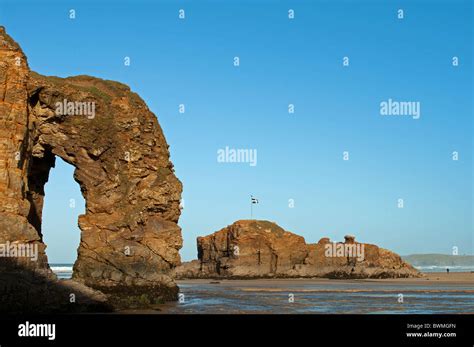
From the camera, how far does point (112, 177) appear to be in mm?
51281

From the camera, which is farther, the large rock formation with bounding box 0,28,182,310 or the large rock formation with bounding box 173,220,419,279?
the large rock formation with bounding box 173,220,419,279

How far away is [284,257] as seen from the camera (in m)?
128

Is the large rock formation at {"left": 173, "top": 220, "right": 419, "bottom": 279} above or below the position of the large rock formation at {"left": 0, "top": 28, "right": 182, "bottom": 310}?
below

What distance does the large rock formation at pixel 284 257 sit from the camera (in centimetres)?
12544

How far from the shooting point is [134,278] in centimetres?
4856

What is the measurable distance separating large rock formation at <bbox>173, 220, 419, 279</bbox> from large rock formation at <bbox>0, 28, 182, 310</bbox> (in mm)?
75236

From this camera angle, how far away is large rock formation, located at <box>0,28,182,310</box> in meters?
48.3

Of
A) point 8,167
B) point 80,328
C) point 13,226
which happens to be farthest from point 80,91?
point 80,328

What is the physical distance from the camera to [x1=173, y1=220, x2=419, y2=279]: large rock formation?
412ft

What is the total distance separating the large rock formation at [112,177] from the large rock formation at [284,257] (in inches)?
2962

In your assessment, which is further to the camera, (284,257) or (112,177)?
(284,257)

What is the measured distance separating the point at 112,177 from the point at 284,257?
81.4m

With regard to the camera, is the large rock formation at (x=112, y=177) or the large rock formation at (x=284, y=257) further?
the large rock formation at (x=284, y=257)

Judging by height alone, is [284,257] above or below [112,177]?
below
